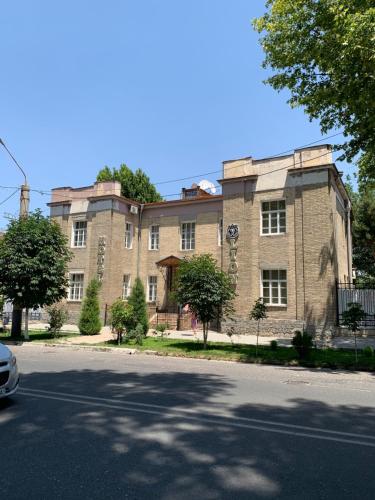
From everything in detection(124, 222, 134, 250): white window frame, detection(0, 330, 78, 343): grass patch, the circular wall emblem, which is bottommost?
detection(0, 330, 78, 343): grass patch

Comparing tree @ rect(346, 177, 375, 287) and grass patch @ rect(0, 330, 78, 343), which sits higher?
tree @ rect(346, 177, 375, 287)

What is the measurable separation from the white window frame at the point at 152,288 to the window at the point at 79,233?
5269 mm

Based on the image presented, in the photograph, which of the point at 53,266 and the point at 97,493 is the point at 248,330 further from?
the point at 97,493

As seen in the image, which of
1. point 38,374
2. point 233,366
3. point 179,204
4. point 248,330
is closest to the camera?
point 38,374

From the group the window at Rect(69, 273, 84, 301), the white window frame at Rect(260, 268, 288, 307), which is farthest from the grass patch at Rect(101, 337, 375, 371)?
the window at Rect(69, 273, 84, 301)

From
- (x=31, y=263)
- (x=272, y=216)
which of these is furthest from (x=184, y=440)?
(x=272, y=216)

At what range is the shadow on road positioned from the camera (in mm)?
3637

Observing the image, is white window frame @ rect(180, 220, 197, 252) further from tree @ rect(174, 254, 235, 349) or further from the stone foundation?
tree @ rect(174, 254, 235, 349)

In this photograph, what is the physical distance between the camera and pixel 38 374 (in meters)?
9.55

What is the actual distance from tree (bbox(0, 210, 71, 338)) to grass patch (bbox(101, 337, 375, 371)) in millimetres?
4154

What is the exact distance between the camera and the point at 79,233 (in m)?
28.7

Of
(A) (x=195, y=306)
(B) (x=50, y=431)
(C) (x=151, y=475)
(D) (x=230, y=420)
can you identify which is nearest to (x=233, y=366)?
(A) (x=195, y=306)

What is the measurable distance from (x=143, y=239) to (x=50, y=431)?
23520 millimetres

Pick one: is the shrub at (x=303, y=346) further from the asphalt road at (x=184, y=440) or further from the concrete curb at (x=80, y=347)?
the concrete curb at (x=80, y=347)
